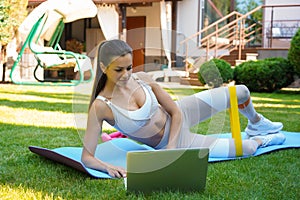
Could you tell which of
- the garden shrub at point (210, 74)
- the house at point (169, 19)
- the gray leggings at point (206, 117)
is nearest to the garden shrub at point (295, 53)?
the house at point (169, 19)

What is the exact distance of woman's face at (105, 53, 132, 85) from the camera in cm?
220

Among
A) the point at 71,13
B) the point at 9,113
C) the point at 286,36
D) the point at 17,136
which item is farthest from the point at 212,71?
the point at 286,36

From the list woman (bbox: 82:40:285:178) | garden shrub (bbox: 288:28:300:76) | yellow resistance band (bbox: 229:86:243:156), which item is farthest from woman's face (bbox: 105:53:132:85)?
garden shrub (bbox: 288:28:300:76)

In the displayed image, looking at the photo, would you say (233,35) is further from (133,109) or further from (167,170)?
(167,170)

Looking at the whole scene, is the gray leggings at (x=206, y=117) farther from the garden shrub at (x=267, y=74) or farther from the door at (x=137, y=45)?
the garden shrub at (x=267, y=74)

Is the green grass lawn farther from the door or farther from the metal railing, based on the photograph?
the metal railing

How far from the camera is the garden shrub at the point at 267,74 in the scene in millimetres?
9188

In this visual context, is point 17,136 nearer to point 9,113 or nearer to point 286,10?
point 9,113

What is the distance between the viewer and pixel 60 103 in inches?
245

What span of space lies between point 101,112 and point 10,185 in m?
0.55

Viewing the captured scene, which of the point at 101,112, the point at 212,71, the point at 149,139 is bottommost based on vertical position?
the point at 149,139

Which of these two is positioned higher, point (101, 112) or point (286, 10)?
point (286, 10)

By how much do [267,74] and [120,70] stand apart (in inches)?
290

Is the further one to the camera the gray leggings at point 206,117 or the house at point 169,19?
the house at point 169,19
